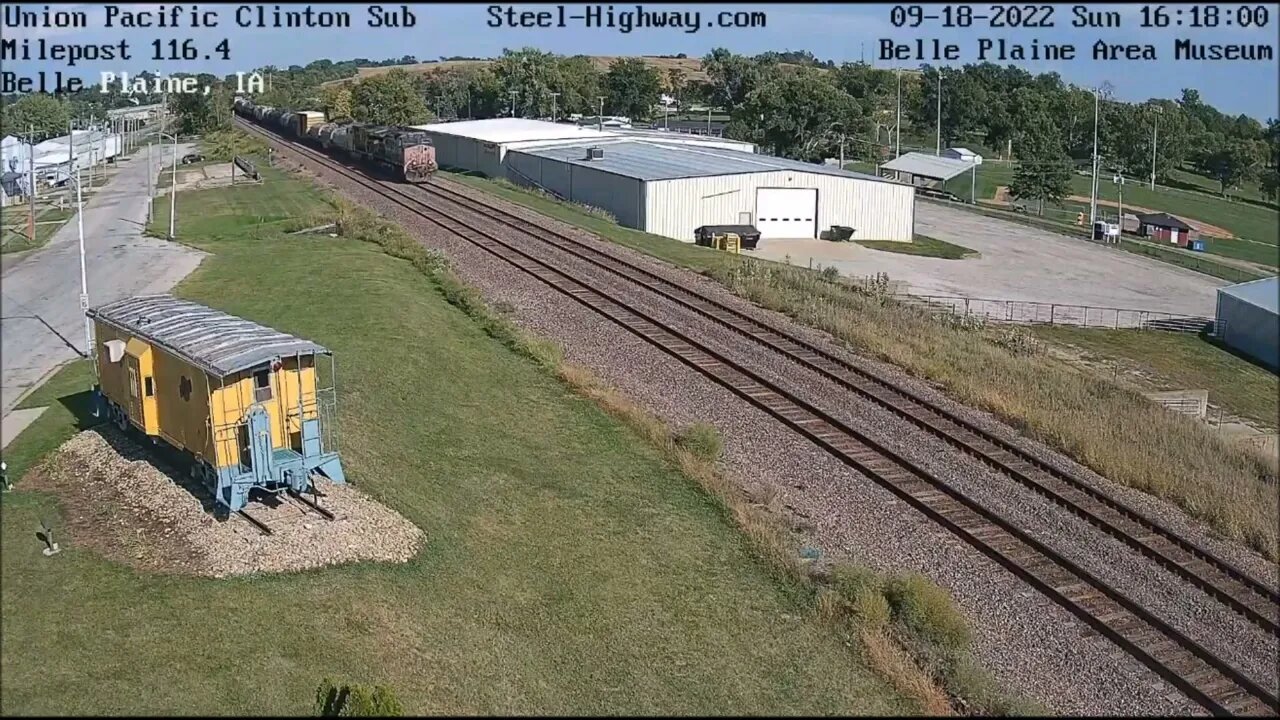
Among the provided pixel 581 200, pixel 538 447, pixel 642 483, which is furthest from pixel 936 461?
pixel 581 200

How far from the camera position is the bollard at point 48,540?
12.4 meters

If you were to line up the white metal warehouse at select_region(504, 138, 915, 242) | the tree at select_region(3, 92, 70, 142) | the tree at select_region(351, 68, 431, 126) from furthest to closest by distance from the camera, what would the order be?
the tree at select_region(351, 68, 431, 126) → the white metal warehouse at select_region(504, 138, 915, 242) → the tree at select_region(3, 92, 70, 142)

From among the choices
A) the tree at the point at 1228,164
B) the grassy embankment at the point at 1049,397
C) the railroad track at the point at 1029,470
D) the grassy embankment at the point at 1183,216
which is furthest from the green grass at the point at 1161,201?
the railroad track at the point at 1029,470

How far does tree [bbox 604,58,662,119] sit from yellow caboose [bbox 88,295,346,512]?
4793 inches

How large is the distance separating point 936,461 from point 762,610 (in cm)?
684

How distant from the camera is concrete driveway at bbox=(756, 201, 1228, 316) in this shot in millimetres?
44688

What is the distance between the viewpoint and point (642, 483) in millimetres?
17906

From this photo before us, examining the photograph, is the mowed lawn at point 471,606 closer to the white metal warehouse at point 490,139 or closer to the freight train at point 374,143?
the freight train at point 374,143

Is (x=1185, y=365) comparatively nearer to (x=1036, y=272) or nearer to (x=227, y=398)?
(x=1036, y=272)

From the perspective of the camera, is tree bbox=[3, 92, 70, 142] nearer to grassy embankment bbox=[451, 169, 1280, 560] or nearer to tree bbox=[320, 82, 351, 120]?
grassy embankment bbox=[451, 169, 1280, 560]

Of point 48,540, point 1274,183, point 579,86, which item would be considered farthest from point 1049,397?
point 579,86

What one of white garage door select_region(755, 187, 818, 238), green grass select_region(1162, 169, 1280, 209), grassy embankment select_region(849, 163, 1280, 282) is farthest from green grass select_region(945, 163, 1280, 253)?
white garage door select_region(755, 187, 818, 238)

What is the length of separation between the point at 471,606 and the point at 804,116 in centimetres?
8312

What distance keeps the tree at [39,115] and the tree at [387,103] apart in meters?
48.4
